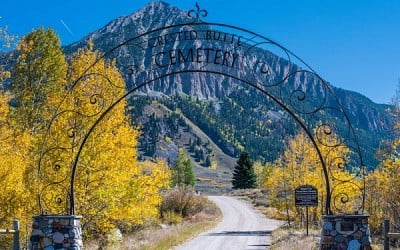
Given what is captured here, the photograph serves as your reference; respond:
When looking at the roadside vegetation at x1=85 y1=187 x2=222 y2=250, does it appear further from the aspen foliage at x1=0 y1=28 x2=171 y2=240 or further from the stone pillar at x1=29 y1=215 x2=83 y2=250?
the stone pillar at x1=29 y1=215 x2=83 y2=250

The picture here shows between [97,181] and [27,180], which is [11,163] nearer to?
[27,180]

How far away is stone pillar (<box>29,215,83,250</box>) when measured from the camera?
12.3 m

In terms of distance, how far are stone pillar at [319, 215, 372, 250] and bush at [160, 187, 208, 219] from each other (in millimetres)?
23884

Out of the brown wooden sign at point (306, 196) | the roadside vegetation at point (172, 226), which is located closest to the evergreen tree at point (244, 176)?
the roadside vegetation at point (172, 226)

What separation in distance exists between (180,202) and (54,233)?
2487 cm

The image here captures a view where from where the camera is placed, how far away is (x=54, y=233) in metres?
12.3

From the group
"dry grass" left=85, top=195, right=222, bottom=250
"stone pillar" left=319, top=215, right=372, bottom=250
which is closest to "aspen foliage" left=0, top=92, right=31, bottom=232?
"dry grass" left=85, top=195, right=222, bottom=250

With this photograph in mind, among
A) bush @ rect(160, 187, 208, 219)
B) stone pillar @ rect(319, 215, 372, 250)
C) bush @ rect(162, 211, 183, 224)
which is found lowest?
bush @ rect(162, 211, 183, 224)

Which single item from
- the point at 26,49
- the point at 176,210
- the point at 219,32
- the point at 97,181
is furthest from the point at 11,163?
the point at 176,210

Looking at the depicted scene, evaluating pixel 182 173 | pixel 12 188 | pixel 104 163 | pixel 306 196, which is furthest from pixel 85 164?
pixel 182 173

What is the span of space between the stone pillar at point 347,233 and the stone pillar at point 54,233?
248 inches

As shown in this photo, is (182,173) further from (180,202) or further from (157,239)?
(157,239)

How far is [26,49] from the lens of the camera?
84.7 feet

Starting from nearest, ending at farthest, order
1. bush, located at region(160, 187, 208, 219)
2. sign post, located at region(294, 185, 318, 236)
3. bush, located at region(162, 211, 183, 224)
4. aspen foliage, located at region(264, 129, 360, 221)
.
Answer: sign post, located at region(294, 185, 318, 236), aspen foliage, located at region(264, 129, 360, 221), bush, located at region(162, 211, 183, 224), bush, located at region(160, 187, 208, 219)
